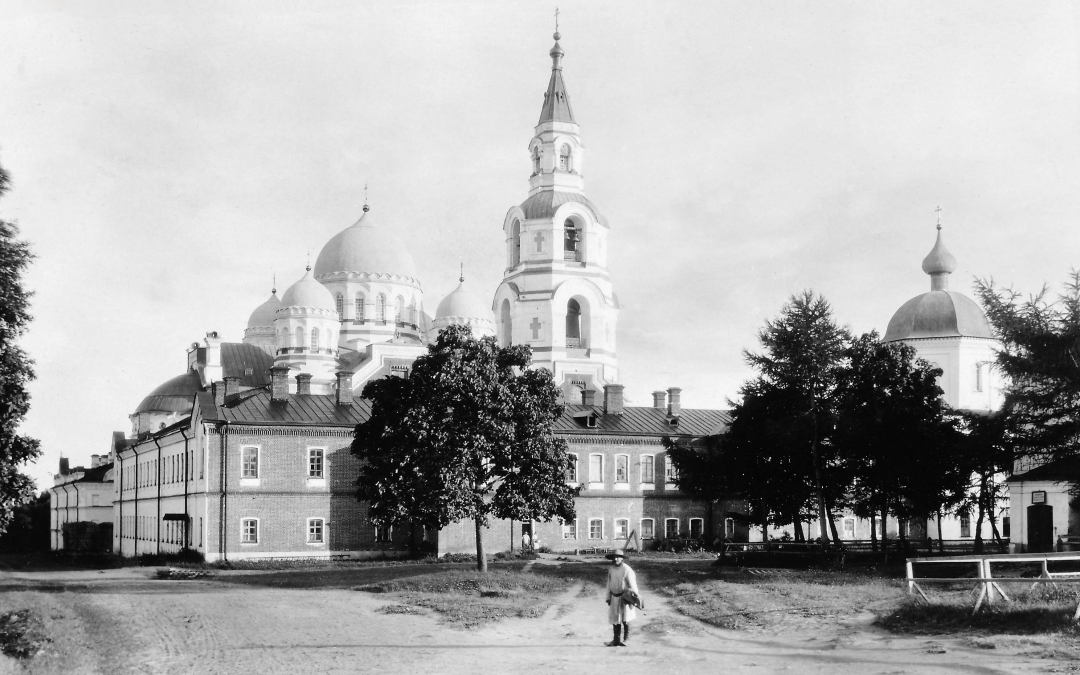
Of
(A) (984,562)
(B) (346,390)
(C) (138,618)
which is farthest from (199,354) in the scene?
(A) (984,562)

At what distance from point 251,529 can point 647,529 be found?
16332 mm

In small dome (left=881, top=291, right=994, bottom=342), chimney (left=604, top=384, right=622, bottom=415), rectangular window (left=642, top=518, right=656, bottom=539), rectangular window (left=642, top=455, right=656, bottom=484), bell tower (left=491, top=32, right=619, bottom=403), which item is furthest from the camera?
bell tower (left=491, top=32, right=619, bottom=403)

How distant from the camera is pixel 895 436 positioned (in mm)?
35625

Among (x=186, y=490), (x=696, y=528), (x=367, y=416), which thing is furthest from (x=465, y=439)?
(x=696, y=528)

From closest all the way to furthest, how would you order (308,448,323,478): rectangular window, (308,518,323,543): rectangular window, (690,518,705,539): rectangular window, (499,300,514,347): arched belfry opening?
(308,518,323,543): rectangular window → (308,448,323,478): rectangular window → (690,518,705,539): rectangular window → (499,300,514,347): arched belfry opening

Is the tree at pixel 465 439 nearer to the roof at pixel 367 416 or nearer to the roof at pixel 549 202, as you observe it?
the roof at pixel 367 416

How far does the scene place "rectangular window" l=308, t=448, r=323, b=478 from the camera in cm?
4297

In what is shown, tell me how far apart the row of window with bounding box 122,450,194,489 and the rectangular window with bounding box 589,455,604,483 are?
15699 millimetres

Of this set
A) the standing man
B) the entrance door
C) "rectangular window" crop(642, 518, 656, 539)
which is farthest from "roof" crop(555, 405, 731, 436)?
the standing man

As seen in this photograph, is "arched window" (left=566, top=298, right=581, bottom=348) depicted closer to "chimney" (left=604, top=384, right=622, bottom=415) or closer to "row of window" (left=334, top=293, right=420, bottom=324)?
"row of window" (left=334, top=293, right=420, bottom=324)

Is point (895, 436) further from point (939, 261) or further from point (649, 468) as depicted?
point (939, 261)

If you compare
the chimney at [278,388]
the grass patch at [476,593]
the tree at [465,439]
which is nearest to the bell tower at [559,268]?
the chimney at [278,388]

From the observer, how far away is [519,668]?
49.6 ft

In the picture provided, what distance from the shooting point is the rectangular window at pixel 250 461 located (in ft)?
137
